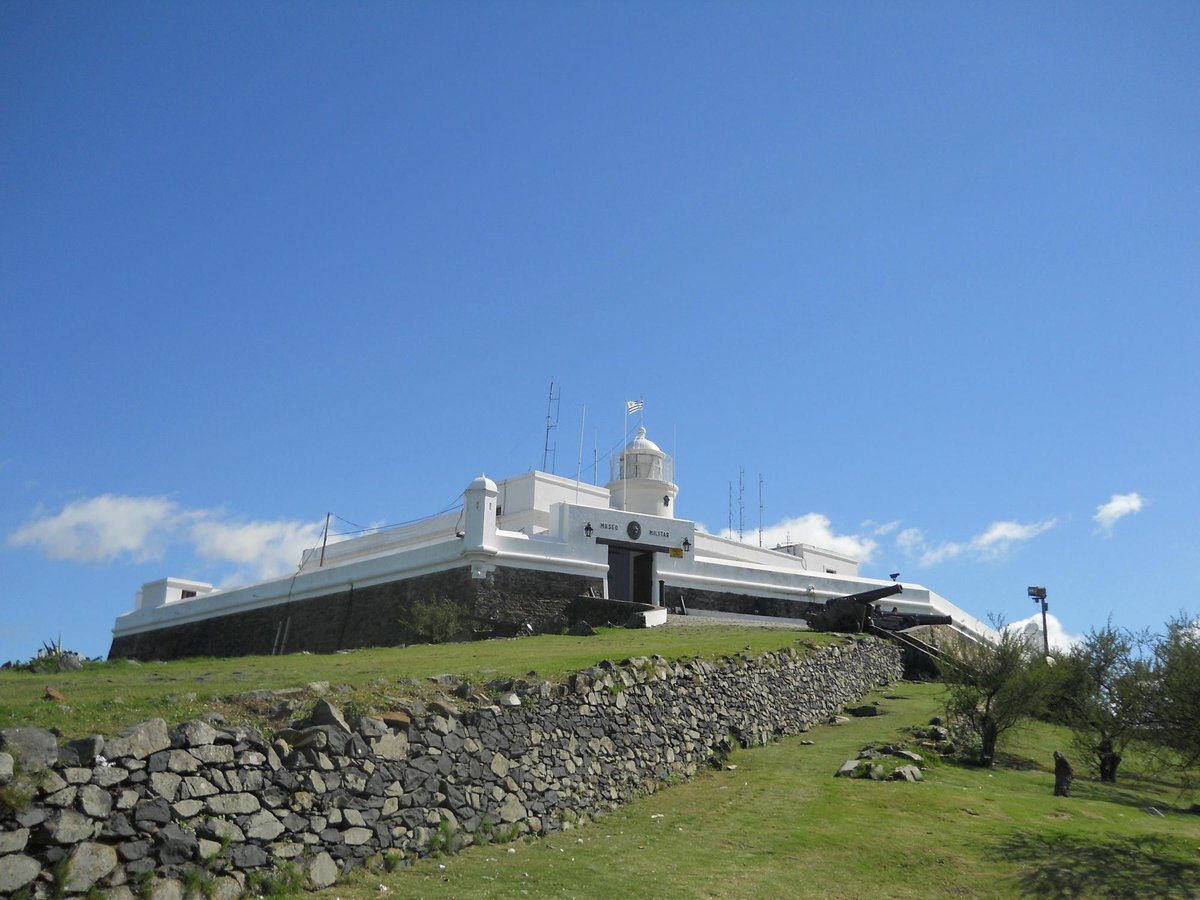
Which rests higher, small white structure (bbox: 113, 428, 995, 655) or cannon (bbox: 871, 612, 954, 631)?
small white structure (bbox: 113, 428, 995, 655)

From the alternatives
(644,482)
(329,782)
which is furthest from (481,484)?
(329,782)

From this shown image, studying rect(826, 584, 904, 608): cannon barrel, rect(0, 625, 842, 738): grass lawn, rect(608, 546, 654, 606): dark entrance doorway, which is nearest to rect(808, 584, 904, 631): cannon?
rect(826, 584, 904, 608): cannon barrel

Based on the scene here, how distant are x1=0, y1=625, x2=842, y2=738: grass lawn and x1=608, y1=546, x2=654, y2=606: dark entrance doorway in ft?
15.9

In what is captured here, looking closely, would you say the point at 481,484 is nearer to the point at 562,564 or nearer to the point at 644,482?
the point at 562,564

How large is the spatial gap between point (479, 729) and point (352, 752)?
198cm

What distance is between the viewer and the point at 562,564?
2819 centimetres

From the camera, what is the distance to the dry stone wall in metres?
6.98

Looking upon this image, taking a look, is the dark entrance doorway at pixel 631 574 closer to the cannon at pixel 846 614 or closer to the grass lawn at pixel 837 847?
the cannon at pixel 846 614

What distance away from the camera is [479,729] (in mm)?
10969

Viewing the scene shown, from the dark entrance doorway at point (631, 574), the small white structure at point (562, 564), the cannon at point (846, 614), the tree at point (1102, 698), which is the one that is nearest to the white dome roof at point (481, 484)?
the small white structure at point (562, 564)

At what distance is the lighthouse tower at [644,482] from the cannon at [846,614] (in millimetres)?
8132

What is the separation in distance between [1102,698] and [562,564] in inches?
560

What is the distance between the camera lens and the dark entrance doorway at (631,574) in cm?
2955

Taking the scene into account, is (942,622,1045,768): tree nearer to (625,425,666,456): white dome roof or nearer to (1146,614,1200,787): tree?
(1146,614,1200,787): tree
